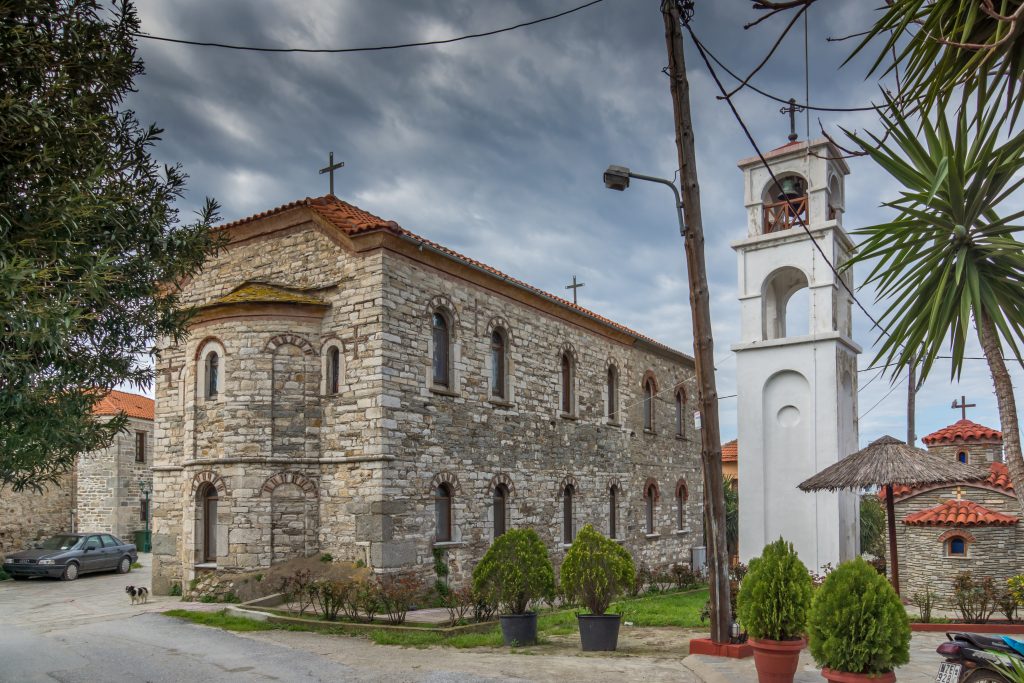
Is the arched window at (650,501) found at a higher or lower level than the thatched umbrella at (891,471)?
lower

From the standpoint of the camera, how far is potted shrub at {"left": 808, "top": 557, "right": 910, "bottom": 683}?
7.00 m

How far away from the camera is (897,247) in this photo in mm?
7730

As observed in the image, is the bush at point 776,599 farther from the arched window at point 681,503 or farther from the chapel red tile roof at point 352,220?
the arched window at point 681,503

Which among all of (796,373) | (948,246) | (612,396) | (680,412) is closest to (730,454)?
(680,412)

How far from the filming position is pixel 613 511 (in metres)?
23.3

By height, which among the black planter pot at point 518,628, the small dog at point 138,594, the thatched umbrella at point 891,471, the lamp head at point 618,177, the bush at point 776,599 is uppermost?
the lamp head at point 618,177

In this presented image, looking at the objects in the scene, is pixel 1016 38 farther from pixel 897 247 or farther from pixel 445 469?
pixel 445 469

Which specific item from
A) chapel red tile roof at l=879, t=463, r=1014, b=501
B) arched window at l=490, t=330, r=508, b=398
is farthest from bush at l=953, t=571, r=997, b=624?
arched window at l=490, t=330, r=508, b=398

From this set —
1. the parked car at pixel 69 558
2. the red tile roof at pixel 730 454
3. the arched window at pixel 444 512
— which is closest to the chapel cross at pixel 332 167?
the arched window at pixel 444 512

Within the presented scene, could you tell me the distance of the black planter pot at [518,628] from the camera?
37.2 feet

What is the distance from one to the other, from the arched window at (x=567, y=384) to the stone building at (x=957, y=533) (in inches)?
321

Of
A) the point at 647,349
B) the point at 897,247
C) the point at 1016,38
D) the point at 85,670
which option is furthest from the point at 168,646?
the point at 647,349

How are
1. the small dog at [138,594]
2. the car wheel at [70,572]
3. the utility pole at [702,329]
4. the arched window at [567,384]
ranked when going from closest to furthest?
the utility pole at [702,329], the small dog at [138,594], the arched window at [567,384], the car wheel at [70,572]

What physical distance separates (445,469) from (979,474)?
31.5ft
